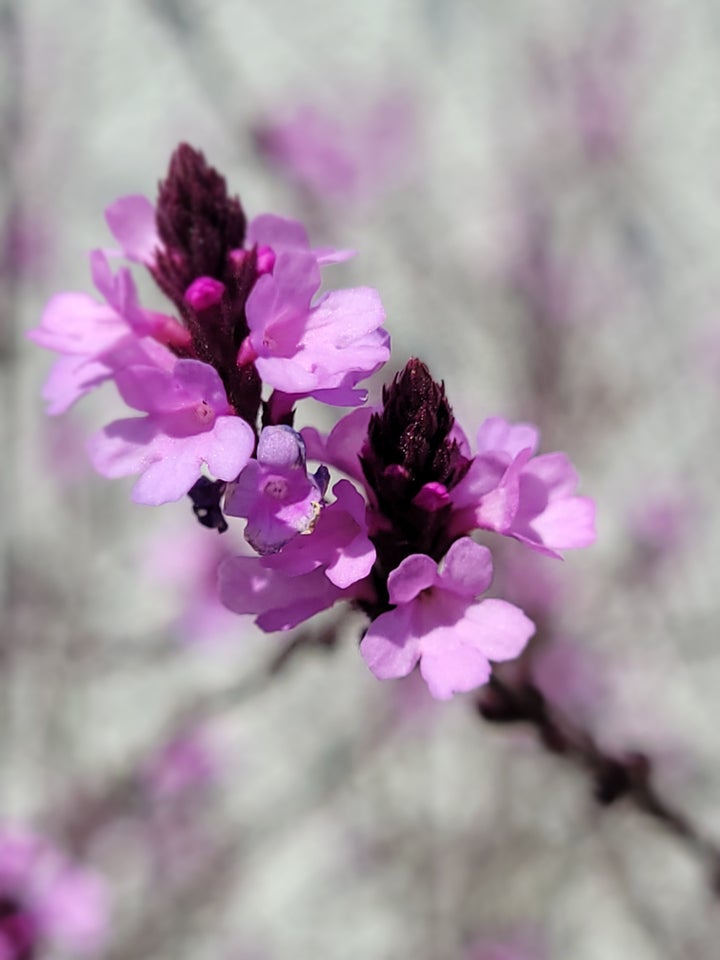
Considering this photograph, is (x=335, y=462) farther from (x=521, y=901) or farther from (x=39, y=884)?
(x=521, y=901)

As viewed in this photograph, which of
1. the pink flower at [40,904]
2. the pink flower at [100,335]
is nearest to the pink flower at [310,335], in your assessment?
the pink flower at [100,335]

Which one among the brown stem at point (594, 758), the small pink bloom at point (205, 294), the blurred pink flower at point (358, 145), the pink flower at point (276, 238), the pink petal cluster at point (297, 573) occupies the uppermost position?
the blurred pink flower at point (358, 145)

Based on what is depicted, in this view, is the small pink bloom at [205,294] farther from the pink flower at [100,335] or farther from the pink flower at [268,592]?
the pink flower at [268,592]

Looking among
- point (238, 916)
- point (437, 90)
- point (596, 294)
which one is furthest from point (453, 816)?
point (437, 90)

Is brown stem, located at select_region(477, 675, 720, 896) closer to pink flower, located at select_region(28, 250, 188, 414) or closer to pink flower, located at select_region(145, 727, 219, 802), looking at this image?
pink flower, located at select_region(28, 250, 188, 414)

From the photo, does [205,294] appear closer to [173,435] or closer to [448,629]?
[173,435]

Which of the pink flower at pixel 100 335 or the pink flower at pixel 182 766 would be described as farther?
the pink flower at pixel 182 766

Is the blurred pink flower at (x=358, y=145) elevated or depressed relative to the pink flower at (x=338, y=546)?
elevated

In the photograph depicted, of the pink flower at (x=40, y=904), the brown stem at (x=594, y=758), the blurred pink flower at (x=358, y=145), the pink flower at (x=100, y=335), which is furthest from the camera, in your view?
the blurred pink flower at (x=358, y=145)
